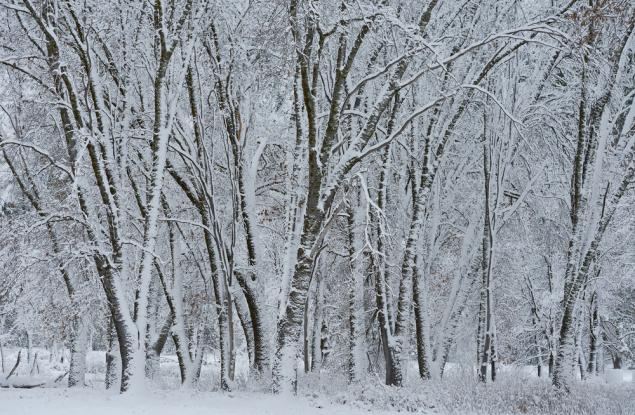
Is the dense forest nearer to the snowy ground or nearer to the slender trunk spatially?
the slender trunk

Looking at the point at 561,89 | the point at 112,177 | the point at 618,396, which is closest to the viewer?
the point at 112,177

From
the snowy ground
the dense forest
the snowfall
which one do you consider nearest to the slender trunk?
the dense forest

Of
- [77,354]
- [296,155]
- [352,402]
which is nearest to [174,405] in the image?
[352,402]

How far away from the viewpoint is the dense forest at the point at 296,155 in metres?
9.34

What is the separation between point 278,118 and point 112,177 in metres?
6.21

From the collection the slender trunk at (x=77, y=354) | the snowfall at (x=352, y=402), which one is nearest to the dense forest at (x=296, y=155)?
the slender trunk at (x=77, y=354)

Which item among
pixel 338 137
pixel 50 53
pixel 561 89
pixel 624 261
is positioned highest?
pixel 561 89

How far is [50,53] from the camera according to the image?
9930mm

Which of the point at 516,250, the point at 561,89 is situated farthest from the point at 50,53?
the point at 516,250

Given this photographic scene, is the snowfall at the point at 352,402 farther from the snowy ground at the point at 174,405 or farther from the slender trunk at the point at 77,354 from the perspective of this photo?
the slender trunk at the point at 77,354

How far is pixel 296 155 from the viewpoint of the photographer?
10578 millimetres

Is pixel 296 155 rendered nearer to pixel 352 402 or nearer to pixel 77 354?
pixel 352 402

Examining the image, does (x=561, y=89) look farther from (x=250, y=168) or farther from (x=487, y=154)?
(x=250, y=168)

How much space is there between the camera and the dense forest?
9336mm
